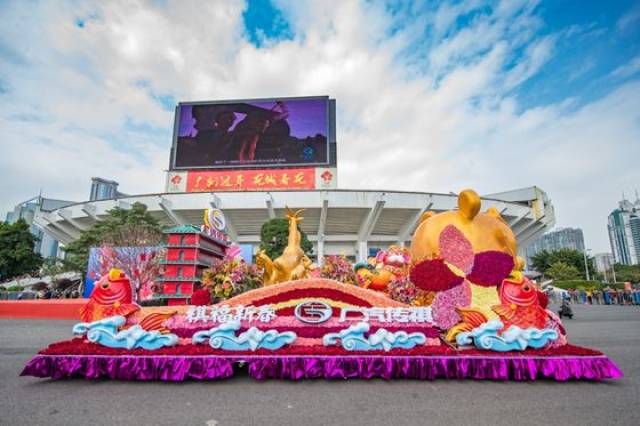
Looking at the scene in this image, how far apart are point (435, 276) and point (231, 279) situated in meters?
4.25

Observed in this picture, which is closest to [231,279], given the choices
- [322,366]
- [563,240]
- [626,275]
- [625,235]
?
[322,366]

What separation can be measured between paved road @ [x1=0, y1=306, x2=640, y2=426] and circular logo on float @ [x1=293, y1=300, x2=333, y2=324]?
2.63 ft

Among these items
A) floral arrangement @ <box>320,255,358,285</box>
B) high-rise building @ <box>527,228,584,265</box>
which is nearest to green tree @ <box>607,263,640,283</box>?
high-rise building @ <box>527,228,584,265</box>

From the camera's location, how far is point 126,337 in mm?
4301

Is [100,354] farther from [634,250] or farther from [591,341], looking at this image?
[634,250]

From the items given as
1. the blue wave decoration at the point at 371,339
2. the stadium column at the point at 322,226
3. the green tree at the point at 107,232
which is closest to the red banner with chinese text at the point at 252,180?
the stadium column at the point at 322,226

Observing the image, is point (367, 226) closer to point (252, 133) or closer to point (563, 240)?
point (252, 133)

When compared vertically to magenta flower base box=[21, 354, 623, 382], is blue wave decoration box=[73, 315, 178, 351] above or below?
above

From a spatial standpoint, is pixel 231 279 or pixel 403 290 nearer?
pixel 403 290

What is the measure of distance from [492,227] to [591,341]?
195 inches

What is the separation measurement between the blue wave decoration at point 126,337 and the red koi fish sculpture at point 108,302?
194 mm

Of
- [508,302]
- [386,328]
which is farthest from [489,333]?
[386,328]

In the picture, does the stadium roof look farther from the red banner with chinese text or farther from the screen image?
the screen image

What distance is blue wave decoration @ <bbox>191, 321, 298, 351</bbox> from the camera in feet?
14.0
